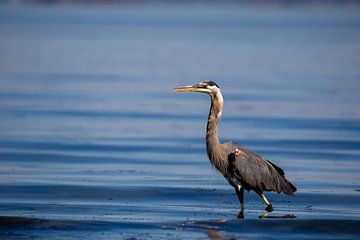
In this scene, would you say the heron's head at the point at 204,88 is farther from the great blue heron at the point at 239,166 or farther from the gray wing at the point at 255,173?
the gray wing at the point at 255,173

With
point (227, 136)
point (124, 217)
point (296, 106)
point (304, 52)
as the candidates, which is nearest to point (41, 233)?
point (124, 217)

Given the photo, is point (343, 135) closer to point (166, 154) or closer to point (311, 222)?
point (166, 154)

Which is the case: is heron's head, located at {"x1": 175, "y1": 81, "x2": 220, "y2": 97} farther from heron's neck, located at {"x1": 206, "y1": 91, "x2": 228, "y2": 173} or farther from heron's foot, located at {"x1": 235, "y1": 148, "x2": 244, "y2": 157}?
heron's foot, located at {"x1": 235, "y1": 148, "x2": 244, "y2": 157}

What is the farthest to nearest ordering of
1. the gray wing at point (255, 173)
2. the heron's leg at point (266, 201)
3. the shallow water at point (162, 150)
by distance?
the heron's leg at point (266, 201), the gray wing at point (255, 173), the shallow water at point (162, 150)

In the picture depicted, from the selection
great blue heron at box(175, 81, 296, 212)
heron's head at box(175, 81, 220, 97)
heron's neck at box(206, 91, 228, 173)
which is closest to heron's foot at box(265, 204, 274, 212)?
great blue heron at box(175, 81, 296, 212)

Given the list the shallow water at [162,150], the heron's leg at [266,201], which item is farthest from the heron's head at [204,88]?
the shallow water at [162,150]

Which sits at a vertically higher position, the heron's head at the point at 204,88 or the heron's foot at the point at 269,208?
the heron's head at the point at 204,88

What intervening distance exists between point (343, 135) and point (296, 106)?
572 centimetres

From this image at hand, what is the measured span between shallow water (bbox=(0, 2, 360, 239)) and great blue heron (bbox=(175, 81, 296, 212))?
0.33 metres

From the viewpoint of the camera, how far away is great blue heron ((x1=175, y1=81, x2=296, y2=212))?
40.5 feet

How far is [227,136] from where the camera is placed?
64.3 feet

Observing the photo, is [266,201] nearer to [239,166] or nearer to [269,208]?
[269,208]

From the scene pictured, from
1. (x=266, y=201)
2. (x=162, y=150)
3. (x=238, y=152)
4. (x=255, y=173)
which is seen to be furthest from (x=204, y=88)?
(x=162, y=150)

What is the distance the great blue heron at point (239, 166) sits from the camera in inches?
486
